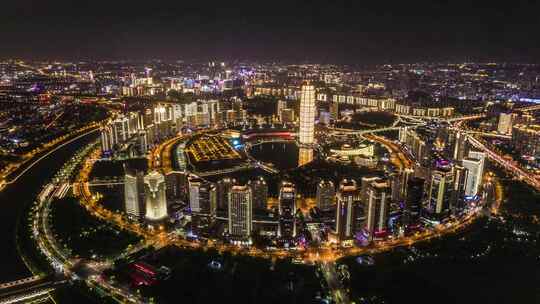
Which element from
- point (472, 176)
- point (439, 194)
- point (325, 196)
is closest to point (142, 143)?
point (325, 196)

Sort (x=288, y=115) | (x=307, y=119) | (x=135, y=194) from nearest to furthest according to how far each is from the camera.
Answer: (x=135, y=194), (x=307, y=119), (x=288, y=115)

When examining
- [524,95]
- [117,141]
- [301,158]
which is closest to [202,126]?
[117,141]

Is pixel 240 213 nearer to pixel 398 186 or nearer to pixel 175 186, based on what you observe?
pixel 175 186

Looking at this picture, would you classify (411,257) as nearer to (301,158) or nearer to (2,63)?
(301,158)

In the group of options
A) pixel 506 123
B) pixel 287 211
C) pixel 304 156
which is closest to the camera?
pixel 287 211

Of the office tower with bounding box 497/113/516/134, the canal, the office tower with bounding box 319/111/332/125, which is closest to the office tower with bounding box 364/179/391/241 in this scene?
the canal
